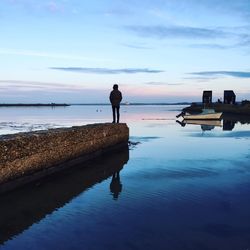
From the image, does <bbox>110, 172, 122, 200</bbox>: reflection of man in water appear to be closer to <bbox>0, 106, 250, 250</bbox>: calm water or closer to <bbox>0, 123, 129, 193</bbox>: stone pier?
<bbox>0, 106, 250, 250</bbox>: calm water

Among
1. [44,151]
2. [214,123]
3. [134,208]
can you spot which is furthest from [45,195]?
[214,123]

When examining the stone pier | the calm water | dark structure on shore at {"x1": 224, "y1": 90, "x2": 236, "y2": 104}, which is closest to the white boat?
the stone pier

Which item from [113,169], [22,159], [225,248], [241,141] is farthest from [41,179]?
[241,141]

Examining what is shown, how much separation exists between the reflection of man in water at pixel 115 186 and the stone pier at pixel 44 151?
185 centimetres

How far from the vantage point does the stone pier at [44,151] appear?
9.58 m

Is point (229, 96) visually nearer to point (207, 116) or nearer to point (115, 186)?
point (207, 116)

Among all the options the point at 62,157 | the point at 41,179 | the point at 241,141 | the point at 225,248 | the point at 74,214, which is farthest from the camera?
the point at 241,141

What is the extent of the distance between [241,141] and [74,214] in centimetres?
1550

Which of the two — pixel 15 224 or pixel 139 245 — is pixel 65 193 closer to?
pixel 15 224

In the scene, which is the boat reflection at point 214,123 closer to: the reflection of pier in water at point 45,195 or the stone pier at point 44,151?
the stone pier at point 44,151

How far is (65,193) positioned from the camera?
9555 millimetres

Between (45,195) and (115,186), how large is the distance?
1.79 metres

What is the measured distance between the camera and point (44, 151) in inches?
446

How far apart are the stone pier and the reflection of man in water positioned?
1850 mm
